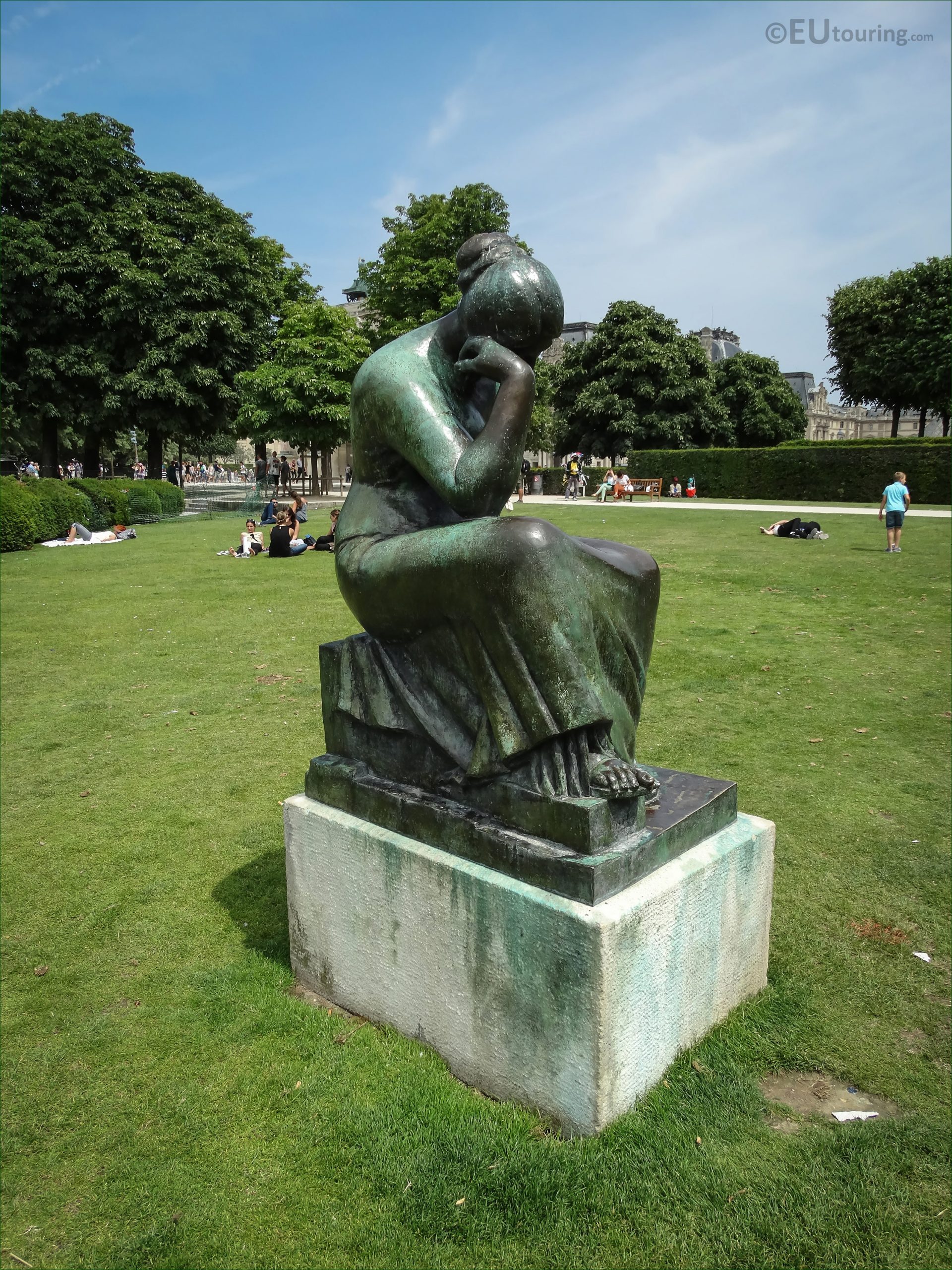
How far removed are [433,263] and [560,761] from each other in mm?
38595

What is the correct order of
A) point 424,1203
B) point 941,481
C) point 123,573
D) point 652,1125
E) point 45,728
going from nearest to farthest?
point 424,1203 → point 652,1125 → point 45,728 → point 123,573 → point 941,481

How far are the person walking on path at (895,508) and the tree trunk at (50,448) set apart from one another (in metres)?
29.2

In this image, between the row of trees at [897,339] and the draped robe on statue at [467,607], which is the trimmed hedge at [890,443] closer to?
the row of trees at [897,339]

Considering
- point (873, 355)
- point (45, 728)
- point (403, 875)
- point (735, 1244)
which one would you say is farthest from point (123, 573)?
point (873, 355)

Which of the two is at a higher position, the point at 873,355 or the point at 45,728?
the point at 873,355

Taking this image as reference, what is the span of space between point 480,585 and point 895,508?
1551 cm

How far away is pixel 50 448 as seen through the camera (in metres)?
33.6

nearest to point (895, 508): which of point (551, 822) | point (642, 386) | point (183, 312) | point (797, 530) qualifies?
point (797, 530)

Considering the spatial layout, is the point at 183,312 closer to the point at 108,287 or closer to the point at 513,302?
the point at 108,287

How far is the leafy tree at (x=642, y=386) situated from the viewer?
4447 cm

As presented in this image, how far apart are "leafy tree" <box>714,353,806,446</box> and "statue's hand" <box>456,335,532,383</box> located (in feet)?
180

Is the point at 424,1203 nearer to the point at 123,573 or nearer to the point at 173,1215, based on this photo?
the point at 173,1215

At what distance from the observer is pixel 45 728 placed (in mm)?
6914

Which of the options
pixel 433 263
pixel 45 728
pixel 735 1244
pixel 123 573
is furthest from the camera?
pixel 433 263
